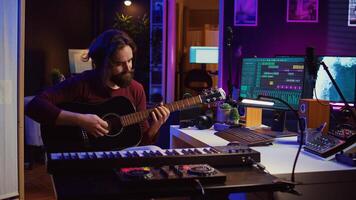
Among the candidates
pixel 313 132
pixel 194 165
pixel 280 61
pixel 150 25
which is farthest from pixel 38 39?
pixel 194 165

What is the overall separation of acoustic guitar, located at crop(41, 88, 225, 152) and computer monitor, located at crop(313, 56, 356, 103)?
89 cm

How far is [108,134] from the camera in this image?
2582 millimetres

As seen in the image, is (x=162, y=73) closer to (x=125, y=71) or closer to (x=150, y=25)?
(x=150, y=25)

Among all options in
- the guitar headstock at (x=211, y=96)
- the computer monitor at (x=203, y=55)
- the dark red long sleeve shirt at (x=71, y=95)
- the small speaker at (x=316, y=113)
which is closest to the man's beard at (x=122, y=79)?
the dark red long sleeve shirt at (x=71, y=95)

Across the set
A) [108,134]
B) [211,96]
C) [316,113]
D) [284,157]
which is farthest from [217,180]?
[211,96]

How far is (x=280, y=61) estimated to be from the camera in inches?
107

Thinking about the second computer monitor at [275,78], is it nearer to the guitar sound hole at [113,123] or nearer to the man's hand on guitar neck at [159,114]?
the man's hand on guitar neck at [159,114]

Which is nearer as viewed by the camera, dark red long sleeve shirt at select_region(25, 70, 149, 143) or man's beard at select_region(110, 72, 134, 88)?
dark red long sleeve shirt at select_region(25, 70, 149, 143)

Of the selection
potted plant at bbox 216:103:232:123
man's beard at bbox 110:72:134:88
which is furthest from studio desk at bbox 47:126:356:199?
man's beard at bbox 110:72:134:88

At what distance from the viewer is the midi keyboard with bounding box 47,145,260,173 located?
4.89ft

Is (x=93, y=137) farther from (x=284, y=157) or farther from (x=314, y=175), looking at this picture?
(x=314, y=175)

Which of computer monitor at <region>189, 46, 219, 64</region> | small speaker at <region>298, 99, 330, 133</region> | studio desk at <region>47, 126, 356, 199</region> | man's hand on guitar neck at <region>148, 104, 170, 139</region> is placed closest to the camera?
studio desk at <region>47, 126, 356, 199</region>

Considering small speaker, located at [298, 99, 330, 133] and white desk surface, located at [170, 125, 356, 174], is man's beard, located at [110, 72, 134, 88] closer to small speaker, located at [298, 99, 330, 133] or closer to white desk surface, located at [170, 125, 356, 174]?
white desk surface, located at [170, 125, 356, 174]

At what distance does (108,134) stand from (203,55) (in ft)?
19.3
